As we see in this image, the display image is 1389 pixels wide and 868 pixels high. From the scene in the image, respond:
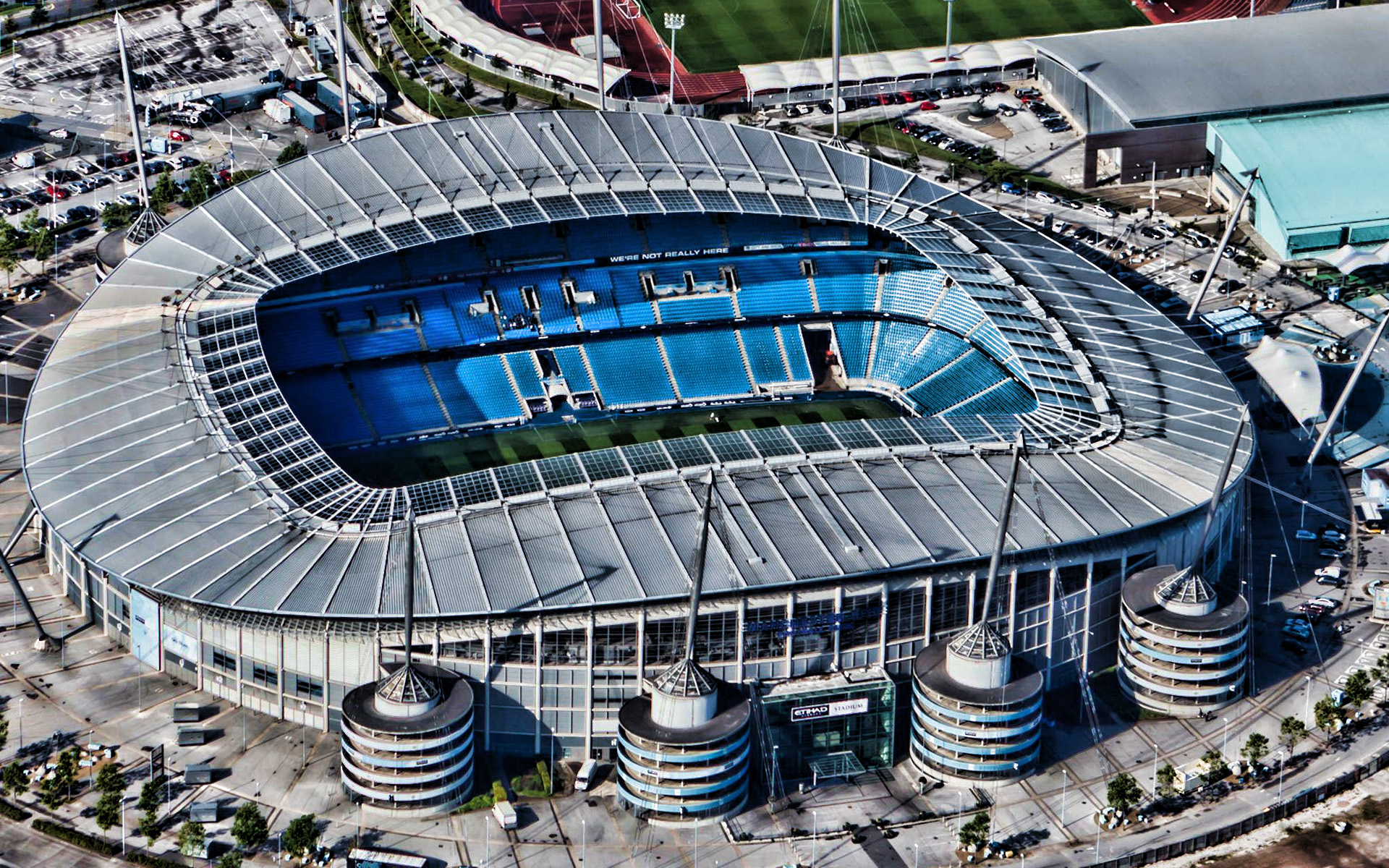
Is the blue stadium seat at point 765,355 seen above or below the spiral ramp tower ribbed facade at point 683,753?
above

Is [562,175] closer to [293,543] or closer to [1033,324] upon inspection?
[1033,324]

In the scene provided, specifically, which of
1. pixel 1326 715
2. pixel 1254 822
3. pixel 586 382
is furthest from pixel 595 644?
pixel 586 382

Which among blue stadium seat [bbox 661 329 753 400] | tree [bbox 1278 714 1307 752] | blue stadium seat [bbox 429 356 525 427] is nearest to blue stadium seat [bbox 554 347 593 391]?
blue stadium seat [bbox 429 356 525 427]

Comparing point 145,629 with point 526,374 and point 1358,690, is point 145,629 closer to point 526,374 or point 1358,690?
point 526,374


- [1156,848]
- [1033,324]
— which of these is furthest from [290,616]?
[1033,324]

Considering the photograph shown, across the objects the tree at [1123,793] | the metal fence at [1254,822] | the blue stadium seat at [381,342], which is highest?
the blue stadium seat at [381,342]

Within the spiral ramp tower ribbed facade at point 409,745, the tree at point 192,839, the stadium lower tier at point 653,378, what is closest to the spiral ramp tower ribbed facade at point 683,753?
the spiral ramp tower ribbed facade at point 409,745

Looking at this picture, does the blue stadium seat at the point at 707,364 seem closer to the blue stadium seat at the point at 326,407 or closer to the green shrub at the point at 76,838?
the blue stadium seat at the point at 326,407
